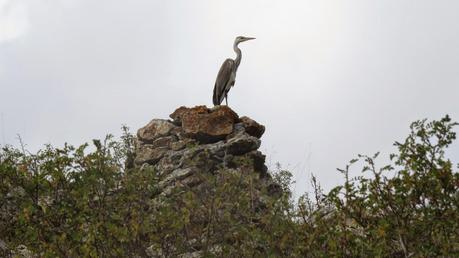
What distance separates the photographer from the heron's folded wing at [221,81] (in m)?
24.5

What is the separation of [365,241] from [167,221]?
80.5 inches

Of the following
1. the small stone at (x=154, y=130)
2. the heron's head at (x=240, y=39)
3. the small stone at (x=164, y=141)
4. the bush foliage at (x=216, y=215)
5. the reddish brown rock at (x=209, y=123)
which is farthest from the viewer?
the heron's head at (x=240, y=39)

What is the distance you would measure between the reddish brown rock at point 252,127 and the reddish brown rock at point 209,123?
1.19 ft

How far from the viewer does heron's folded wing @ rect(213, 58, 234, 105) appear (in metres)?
24.5

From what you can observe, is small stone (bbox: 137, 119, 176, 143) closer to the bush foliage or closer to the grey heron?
the grey heron

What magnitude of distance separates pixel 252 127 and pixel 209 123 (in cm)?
133

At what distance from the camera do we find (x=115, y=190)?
8703mm

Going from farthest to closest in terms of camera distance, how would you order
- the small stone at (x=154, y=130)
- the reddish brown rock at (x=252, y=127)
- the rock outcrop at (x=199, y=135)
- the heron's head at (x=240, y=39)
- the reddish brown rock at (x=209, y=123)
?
the heron's head at (x=240, y=39)
the reddish brown rock at (x=252, y=127)
the small stone at (x=154, y=130)
the reddish brown rock at (x=209, y=123)
the rock outcrop at (x=199, y=135)

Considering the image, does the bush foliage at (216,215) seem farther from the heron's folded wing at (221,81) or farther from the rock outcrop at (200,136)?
the heron's folded wing at (221,81)

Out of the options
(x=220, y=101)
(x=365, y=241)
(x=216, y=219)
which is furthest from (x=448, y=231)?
(x=220, y=101)

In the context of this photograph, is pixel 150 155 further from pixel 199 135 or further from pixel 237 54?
pixel 237 54

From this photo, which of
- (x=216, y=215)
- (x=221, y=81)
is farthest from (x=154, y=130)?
(x=216, y=215)

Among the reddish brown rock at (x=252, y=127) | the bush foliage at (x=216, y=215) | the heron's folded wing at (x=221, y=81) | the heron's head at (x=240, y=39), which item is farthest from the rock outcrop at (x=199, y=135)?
the bush foliage at (x=216, y=215)

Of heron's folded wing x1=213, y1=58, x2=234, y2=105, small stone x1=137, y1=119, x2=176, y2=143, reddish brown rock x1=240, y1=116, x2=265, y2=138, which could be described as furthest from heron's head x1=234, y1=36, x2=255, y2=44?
small stone x1=137, y1=119, x2=176, y2=143
